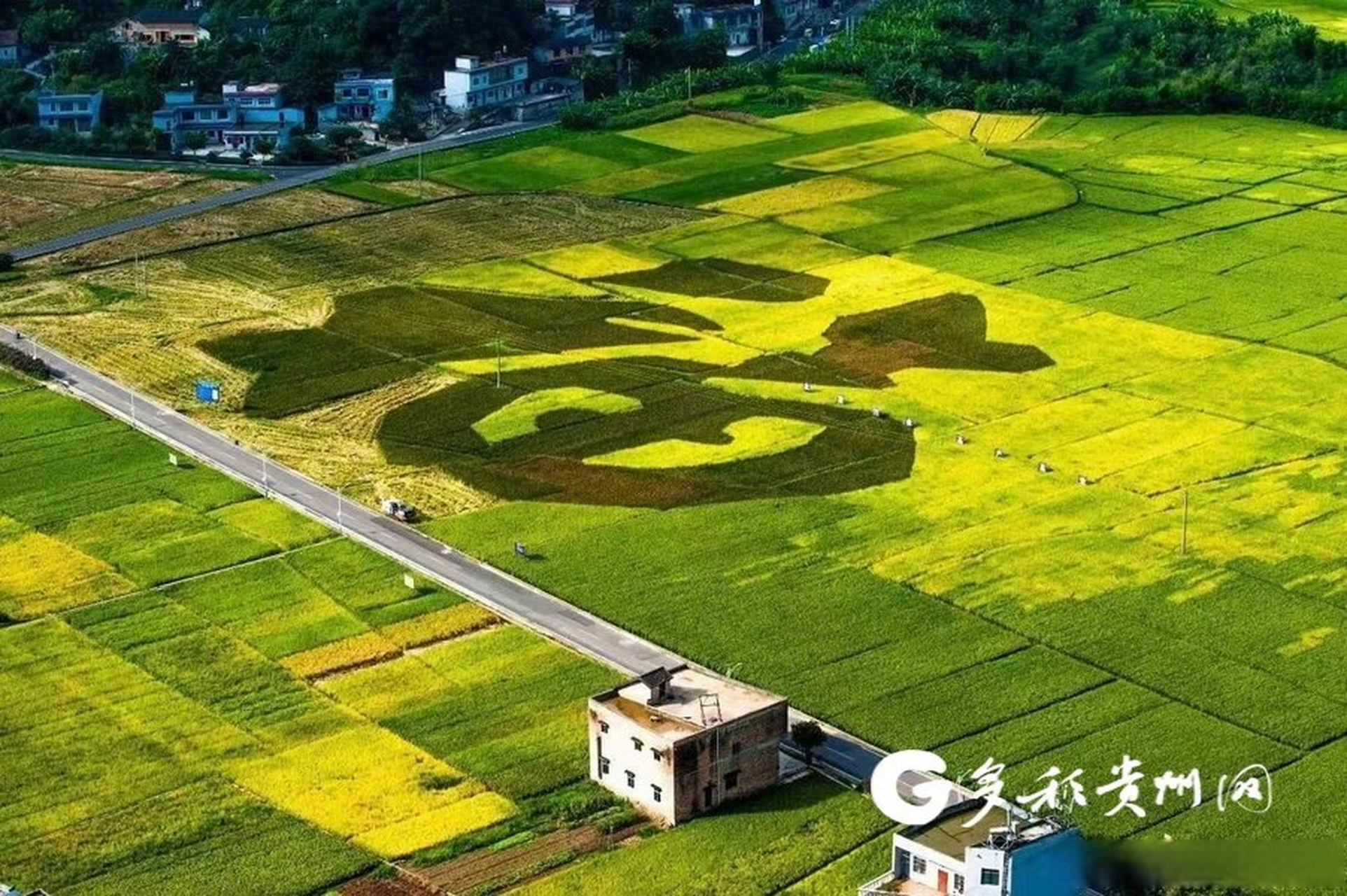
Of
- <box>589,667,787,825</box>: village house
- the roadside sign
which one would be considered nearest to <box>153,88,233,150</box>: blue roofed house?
the roadside sign

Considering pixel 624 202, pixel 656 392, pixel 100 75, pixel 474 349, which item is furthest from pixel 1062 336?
pixel 100 75

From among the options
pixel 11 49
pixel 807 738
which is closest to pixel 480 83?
pixel 11 49

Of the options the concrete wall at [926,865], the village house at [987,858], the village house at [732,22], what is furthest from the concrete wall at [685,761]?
the village house at [732,22]

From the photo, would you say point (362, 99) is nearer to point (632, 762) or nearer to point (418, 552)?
point (418, 552)

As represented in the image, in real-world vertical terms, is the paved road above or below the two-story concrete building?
below

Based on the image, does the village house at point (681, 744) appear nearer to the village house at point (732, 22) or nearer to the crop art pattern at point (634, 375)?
the crop art pattern at point (634, 375)

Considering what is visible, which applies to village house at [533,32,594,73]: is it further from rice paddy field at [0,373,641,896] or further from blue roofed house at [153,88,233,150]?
rice paddy field at [0,373,641,896]
